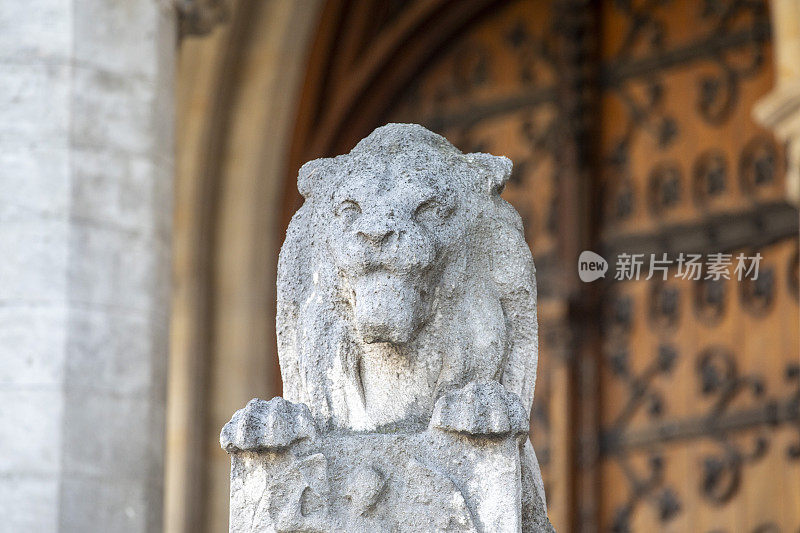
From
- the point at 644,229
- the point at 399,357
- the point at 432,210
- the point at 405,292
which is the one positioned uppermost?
the point at 644,229

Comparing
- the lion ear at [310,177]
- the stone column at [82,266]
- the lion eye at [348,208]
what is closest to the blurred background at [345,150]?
the stone column at [82,266]

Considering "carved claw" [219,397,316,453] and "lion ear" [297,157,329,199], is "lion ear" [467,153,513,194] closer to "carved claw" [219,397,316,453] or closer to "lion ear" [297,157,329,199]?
"lion ear" [297,157,329,199]

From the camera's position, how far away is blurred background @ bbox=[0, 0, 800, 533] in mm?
5387

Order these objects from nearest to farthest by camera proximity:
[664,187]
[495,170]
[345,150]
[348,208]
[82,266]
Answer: [348,208]
[495,170]
[82,266]
[664,187]
[345,150]

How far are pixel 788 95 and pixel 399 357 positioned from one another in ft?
10.8

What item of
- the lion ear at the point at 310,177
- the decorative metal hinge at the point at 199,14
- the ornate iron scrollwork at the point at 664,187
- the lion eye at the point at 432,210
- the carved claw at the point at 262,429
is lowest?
the carved claw at the point at 262,429

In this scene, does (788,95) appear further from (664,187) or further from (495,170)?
(495,170)

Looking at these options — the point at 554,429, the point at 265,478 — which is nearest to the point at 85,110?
the point at 265,478

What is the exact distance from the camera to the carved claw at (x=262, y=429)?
10.4ft

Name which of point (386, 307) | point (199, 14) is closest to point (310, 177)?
point (386, 307)

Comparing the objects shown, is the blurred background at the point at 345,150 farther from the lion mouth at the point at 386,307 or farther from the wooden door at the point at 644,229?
the lion mouth at the point at 386,307

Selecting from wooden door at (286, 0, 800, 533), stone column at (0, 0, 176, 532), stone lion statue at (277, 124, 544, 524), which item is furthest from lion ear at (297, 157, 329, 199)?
wooden door at (286, 0, 800, 533)

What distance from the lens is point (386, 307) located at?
326 centimetres

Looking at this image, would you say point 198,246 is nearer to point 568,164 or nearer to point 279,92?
point 279,92
